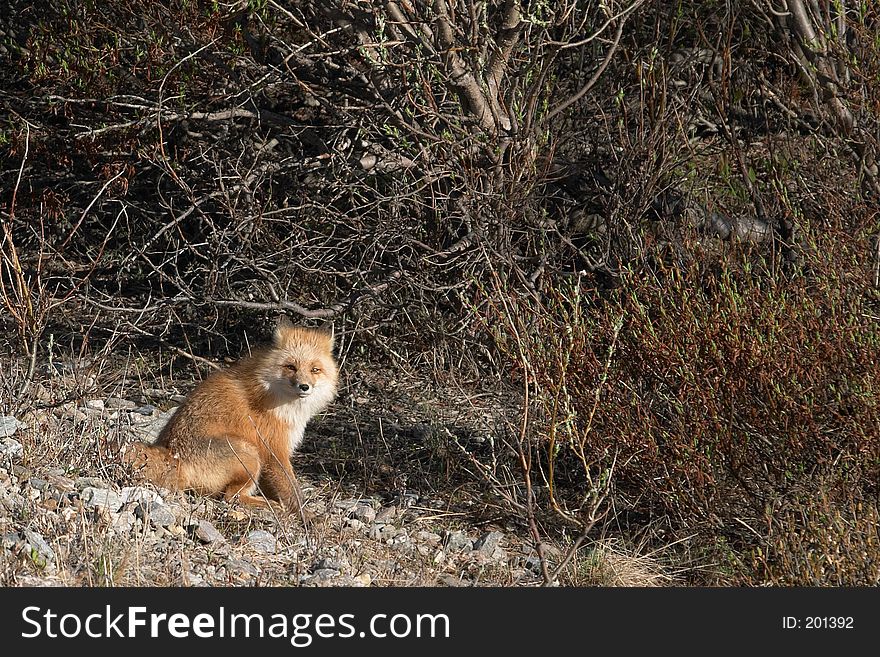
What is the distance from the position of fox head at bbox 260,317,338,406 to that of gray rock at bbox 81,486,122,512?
1.23 metres

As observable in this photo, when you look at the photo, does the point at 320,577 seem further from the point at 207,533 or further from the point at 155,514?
the point at 155,514

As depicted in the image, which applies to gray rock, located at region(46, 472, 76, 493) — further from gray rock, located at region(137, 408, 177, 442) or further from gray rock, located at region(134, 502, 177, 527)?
gray rock, located at region(137, 408, 177, 442)

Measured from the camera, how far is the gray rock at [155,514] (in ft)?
17.0

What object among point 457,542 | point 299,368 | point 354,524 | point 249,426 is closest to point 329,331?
point 299,368

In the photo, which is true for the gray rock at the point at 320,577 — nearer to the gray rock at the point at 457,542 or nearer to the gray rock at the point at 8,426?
the gray rock at the point at 457,542

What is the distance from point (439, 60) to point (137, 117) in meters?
2.61

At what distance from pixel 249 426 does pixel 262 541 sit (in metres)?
1.00

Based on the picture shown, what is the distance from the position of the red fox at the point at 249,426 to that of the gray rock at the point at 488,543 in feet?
3.52

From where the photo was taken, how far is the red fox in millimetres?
5867

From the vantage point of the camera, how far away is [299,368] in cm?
618

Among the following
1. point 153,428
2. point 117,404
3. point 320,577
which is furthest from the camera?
point 117,404

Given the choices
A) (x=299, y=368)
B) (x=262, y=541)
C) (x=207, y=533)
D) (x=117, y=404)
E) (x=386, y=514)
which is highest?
(x=299, y=368)

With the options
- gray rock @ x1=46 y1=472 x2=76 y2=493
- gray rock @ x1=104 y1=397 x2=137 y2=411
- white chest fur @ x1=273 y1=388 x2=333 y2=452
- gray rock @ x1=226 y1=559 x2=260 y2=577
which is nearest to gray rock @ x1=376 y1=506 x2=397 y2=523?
white chest fur @ x1=273 y1=388 x2=333 y2=452

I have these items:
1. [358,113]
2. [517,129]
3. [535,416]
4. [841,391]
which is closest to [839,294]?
[841,391]
